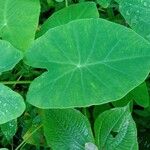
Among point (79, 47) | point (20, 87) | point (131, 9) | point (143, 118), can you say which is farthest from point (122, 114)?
point (20, 87)

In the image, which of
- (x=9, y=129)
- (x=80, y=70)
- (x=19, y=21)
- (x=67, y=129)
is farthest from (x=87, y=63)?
(x=9, y=129)

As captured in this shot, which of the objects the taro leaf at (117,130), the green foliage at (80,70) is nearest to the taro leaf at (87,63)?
the green foliage at (80,70)

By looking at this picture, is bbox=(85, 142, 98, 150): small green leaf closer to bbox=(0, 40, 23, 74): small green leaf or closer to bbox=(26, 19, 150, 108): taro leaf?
bbox=(26, 19, 150, 108): taro leaf

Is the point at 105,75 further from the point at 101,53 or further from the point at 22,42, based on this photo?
the point at 22,42

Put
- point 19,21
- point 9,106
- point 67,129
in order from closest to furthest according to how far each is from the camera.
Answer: point 9,106, point 67,129, point 19,21

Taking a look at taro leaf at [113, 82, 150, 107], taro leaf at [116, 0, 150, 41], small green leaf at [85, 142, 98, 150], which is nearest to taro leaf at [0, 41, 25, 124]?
small green leaf at [85, 142, 98, 150]

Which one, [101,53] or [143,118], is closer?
[101,53]

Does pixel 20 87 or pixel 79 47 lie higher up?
pixel 79 47

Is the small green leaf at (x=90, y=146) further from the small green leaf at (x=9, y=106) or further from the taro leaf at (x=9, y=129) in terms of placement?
the taro leaf at (x=9, y=129)

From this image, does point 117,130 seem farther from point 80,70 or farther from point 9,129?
point 9,129
